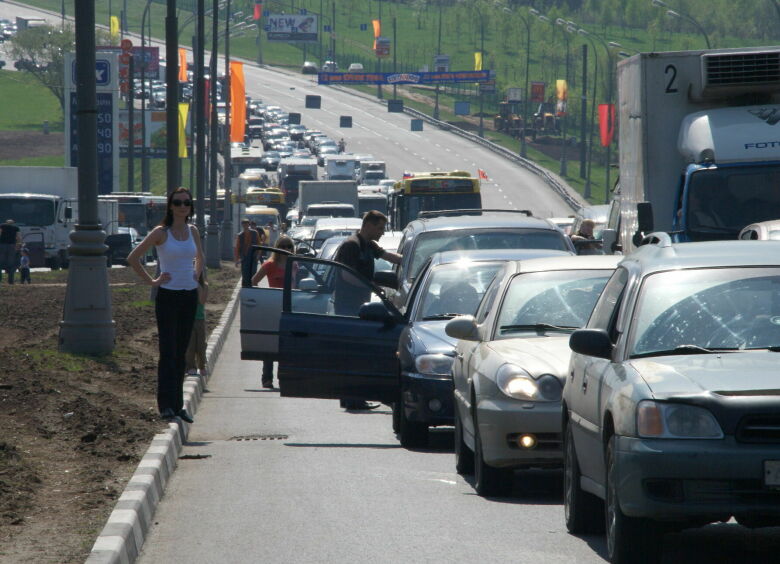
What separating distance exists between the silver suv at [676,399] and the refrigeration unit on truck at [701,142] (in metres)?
8.26

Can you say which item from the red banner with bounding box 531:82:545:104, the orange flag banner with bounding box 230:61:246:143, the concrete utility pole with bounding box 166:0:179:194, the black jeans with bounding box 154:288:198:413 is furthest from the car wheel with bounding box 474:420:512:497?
the red banner with bounding box 531:82:545:104

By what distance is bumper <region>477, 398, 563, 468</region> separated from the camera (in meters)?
9.10

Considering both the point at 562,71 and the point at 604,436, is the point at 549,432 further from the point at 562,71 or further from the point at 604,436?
the point at 562,71

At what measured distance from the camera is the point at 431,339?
1188 centimetres

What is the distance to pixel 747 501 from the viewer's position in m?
6.35

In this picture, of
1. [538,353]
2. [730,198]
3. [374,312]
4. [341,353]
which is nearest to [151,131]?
[730,198]

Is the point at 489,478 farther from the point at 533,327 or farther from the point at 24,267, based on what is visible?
the point at 24,267

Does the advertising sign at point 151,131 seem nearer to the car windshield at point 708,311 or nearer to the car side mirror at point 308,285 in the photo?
the car side mirror at point 308,285

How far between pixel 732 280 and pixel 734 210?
29.3 ft

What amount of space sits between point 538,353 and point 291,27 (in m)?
162

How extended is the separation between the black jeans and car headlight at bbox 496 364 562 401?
139 inches

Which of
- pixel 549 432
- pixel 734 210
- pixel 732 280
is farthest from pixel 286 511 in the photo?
pixel 734 210

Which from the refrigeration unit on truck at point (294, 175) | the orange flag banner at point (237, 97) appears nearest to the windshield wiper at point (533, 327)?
the orange flag banner at point (237, 97)

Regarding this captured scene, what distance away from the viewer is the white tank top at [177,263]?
39.2ft
